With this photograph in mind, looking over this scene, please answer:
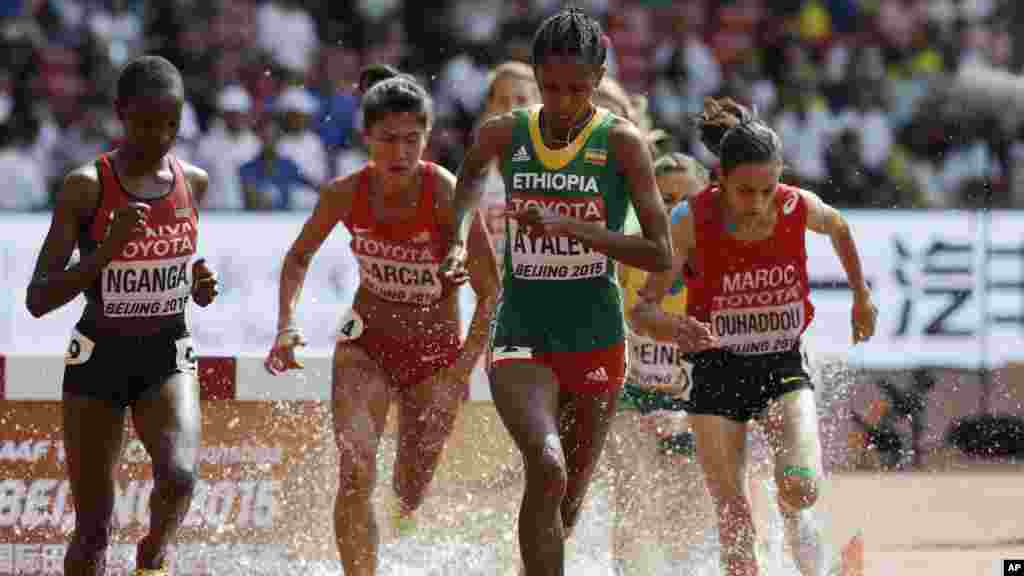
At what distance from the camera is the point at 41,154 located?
1606cm

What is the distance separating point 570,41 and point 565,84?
0.15 meters

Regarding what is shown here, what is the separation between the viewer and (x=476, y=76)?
1744 centimetres

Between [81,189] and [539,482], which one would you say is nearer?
[539,482]

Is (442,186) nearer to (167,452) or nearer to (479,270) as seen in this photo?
(479,270)

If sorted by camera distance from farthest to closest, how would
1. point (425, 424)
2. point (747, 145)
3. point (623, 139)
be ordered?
1. point (425, 424)
2. point (747, 145)
3. point (623, 139)

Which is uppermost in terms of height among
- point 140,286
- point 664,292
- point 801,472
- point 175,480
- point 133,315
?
point 664,292

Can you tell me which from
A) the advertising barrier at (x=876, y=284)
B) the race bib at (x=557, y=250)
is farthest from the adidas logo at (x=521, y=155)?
the advertising barrier at (x=876, y=284)

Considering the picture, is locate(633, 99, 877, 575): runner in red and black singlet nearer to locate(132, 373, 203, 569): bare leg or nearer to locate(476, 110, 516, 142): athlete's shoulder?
locate(476, 110, 516, 142): athlete's shoulder

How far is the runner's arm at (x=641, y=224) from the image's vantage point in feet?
20.7

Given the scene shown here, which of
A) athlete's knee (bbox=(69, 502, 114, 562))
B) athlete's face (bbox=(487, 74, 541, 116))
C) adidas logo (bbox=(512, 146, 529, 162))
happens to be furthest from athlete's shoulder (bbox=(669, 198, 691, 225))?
athlete's face (bbox=(487, 74, 541, 116))

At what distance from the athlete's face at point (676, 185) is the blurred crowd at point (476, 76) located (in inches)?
233

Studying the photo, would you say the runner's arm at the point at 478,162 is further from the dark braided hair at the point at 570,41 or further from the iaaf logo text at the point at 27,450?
the iaaf logo text at the point at 27,450

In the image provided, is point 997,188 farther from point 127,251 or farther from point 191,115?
point 127,251

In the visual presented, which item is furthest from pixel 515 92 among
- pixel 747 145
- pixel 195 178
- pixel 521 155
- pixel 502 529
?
pixel 521 155
